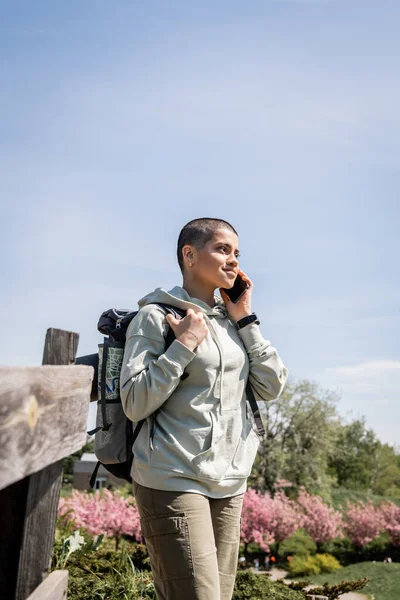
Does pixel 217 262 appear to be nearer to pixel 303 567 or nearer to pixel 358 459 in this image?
pixel 303 567

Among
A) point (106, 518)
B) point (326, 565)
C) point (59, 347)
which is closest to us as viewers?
point (59, 347)

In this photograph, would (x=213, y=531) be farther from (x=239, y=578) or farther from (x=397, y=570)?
(x=397, y=570)

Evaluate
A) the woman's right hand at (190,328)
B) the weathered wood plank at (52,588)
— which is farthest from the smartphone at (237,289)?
the weathered wood plank at (52,588)

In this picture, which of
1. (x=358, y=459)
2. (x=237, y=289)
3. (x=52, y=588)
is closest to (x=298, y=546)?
(x=237, y=289)

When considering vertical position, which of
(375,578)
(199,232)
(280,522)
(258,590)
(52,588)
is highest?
(199,232)

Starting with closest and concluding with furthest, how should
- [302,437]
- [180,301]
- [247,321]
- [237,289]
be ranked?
[180,301] < [247,321] < [237,289] < [302,437]

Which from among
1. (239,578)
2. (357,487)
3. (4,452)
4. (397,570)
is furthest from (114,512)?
(357,487)

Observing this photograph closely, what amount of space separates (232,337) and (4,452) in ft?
6.11

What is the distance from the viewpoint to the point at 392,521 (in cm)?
2048

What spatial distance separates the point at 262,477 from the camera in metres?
27.6

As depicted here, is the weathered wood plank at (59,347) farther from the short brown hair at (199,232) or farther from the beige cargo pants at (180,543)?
the short brown hair at (199,232)

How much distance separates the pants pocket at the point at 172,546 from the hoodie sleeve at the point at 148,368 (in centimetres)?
46

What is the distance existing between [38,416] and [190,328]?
1.25m

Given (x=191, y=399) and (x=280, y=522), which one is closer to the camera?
(x=191, y=399)
